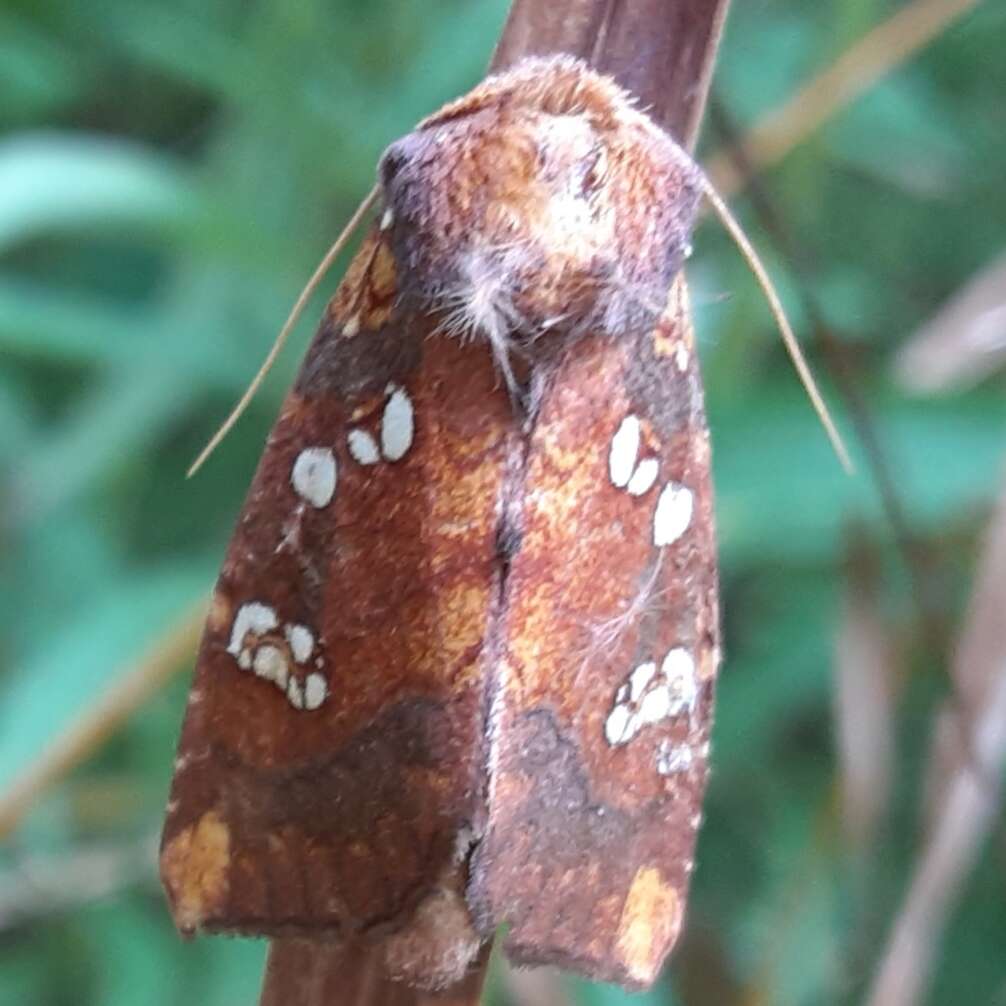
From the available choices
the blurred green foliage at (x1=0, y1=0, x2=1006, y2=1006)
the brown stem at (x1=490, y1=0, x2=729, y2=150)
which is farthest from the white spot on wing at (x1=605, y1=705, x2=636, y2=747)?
the blurred green foliage at (x1=0, y1=0, x2=1006, y2=1006)

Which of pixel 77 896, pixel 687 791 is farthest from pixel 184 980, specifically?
pixel 687 791

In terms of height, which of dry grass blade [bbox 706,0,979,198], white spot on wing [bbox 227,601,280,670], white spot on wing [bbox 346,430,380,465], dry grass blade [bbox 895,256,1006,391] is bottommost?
white spot on wing [bbox 227,601,280,670]

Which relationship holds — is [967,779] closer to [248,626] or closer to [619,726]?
[619,726]

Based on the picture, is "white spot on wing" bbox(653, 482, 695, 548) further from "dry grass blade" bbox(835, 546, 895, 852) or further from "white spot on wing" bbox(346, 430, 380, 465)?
"dry grass blade" bbox(835, 546, 895, 852)

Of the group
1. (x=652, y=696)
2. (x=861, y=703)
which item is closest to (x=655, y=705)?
(x=652, y=696)

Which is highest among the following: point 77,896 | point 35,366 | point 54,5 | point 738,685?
point 54,5

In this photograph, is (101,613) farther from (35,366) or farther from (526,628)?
(526,628)
